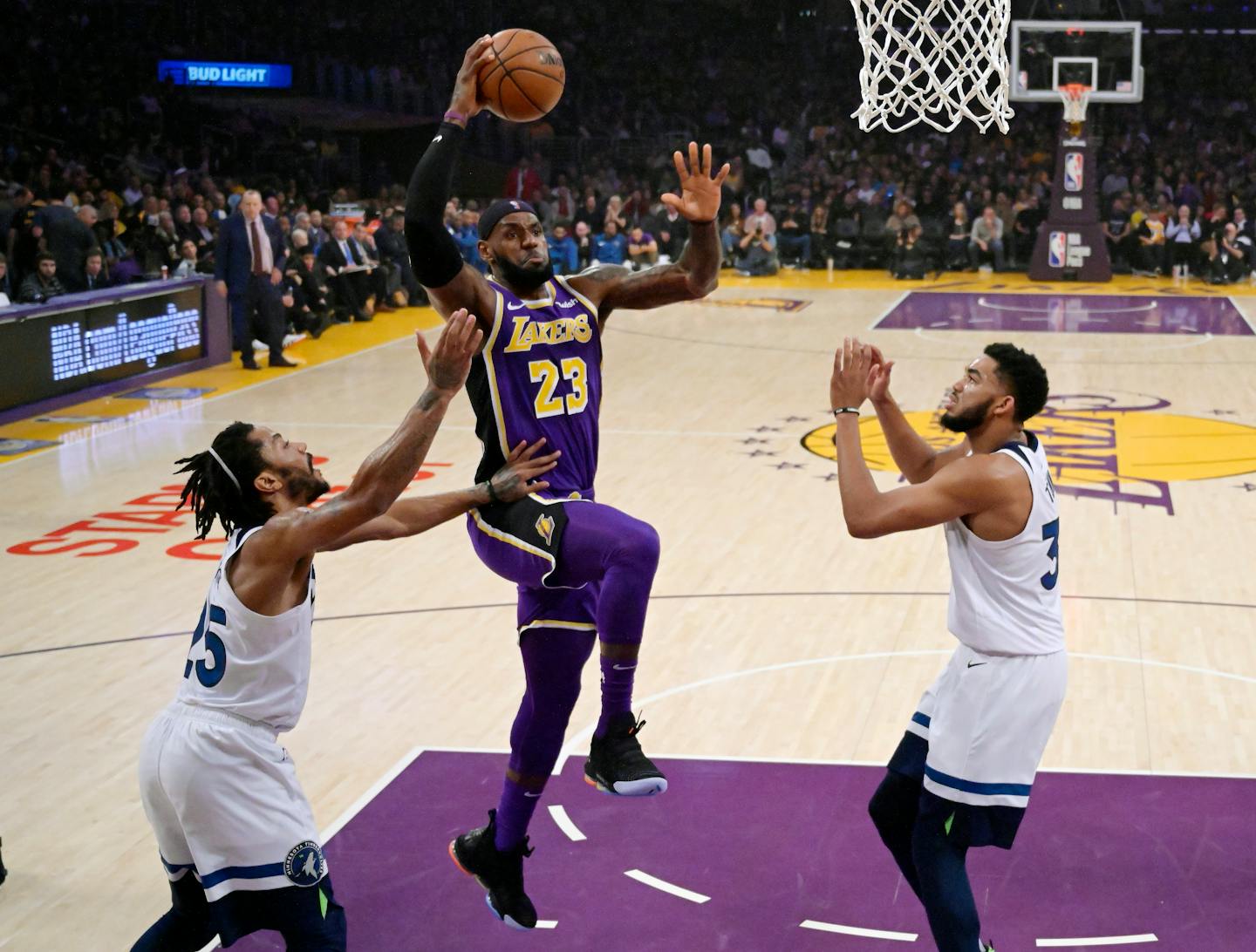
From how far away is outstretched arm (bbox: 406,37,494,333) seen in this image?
411 centimetres

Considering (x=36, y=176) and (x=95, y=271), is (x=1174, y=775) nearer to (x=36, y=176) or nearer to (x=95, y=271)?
(x=95, y=271)

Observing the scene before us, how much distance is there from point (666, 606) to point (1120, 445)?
5012mm

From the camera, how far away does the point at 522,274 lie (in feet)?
14.7

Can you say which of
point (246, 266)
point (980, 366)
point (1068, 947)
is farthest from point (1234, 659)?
point (246, 266)

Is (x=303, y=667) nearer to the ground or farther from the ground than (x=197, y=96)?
nearer to the ground

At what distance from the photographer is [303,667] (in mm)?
3895

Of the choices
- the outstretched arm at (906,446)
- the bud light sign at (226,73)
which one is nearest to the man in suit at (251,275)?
the outstretched arm at (906,446)

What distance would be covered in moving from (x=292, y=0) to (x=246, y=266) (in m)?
16.6

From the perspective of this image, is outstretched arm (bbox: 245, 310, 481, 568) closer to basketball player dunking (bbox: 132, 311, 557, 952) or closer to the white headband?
basketball player dunking (bbox: 132, 311, 557, 952)

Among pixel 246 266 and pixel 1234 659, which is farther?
pixel 246 266

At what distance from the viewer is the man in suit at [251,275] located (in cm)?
1445

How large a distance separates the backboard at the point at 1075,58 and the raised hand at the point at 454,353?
19.5 meters

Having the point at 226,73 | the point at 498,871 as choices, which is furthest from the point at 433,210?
the point at 226,73

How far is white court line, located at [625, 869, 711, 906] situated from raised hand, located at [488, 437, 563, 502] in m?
1.39
